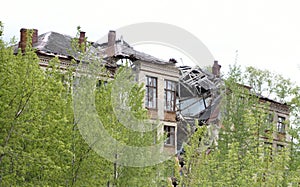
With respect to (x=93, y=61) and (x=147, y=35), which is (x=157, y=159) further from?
(x=147, y=35)

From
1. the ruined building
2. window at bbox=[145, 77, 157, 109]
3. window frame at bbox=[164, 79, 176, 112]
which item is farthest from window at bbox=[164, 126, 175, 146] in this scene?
window at bbox=[145, 77, 157, 109]

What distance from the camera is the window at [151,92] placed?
1385 inches

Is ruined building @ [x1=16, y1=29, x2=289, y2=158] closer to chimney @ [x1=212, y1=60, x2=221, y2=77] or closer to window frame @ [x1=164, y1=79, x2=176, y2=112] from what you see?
window frame @ [x1=164, y1=79, x2=176, y2=112]

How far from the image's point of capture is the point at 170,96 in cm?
3678

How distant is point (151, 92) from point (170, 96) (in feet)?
5.38

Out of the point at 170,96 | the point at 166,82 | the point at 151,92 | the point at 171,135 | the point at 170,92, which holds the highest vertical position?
the point at 166,82

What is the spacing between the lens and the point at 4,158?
1759 centimetres

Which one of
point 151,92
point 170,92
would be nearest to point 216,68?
point 170,92

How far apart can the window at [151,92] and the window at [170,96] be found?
101 cm

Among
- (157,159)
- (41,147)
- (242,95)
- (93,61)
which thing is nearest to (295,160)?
(242,95)

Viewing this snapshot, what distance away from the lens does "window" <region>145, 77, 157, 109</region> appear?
3519 centimetres

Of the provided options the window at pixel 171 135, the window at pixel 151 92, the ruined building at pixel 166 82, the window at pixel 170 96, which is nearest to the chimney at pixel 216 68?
the ruined building at pixel 166 82

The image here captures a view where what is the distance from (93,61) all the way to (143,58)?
14.8 meters

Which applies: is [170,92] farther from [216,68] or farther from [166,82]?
[216,68]
